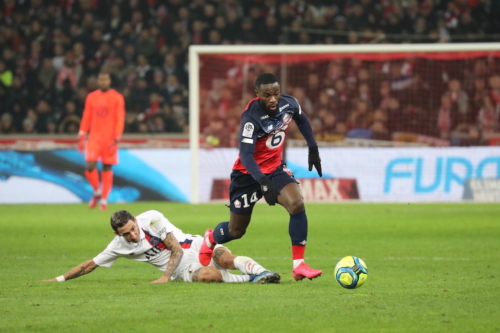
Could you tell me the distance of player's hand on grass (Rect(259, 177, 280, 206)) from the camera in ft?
23.1

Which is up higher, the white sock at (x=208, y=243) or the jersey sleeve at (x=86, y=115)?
the jersey sleeve at (x=86, y=115)

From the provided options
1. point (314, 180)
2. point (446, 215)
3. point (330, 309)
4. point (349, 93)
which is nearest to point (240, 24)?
point (349, 93)

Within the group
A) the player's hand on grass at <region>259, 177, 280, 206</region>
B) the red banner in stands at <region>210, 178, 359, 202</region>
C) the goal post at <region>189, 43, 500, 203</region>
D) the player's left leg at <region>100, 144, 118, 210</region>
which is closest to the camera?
the player's hand on grass at <region>259, 177, 280, 206</region>

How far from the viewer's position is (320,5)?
834 inches

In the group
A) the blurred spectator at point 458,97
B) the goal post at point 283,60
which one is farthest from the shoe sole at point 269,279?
the blurred spectator at point 458,97

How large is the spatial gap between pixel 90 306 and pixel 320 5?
52.9ft

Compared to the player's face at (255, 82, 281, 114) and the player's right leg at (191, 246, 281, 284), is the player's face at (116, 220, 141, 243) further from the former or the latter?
the player's face at (255, 82, 281, 114)

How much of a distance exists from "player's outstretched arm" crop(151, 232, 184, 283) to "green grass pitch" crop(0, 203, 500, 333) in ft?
0.37

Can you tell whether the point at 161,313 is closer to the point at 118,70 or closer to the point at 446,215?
the point at 446,215

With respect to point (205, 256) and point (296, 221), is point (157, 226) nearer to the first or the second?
point (205, 256)

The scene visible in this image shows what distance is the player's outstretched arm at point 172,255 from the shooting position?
7484 mm

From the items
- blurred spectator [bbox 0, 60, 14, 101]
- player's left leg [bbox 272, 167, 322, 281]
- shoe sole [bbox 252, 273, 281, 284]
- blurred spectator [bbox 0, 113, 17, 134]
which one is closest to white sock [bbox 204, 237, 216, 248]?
shoe sole [bbox 252, 273, 281, 284]

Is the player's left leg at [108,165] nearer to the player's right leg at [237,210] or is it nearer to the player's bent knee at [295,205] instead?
the player's right leg at [237,210]

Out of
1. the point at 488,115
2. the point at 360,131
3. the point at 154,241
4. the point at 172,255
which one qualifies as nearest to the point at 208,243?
the point at 172,255
